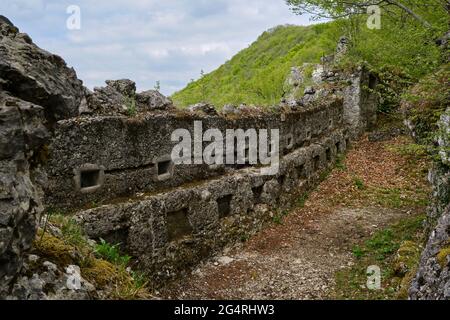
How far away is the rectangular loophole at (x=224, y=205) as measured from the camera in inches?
388

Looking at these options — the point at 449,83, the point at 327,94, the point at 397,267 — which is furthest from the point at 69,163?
the point at 327,94

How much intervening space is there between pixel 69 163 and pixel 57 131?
54cm

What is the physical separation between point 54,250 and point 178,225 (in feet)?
16.0

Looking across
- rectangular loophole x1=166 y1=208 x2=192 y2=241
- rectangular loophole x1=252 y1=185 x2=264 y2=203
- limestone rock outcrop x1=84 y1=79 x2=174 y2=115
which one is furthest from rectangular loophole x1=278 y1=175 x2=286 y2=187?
limestone rock outcrop x1=84 y1=79 x2=174 y2=115

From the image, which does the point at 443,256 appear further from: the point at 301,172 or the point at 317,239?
the point at 301,172

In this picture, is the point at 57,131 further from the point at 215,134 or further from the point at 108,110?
the point at 215,134

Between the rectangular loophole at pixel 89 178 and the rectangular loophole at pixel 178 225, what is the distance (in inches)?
64.8

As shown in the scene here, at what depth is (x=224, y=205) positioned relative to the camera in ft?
32.8

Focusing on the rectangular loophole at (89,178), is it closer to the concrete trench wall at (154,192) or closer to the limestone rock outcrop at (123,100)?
the concrete trench wall at (154,192)

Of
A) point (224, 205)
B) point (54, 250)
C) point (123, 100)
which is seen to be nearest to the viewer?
point (54, 250)

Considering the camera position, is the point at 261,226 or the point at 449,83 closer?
the point at 449,83

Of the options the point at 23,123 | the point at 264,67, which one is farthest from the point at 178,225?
the point at 264,67

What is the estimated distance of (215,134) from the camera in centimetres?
980

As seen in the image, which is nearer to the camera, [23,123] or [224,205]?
[23,123]
